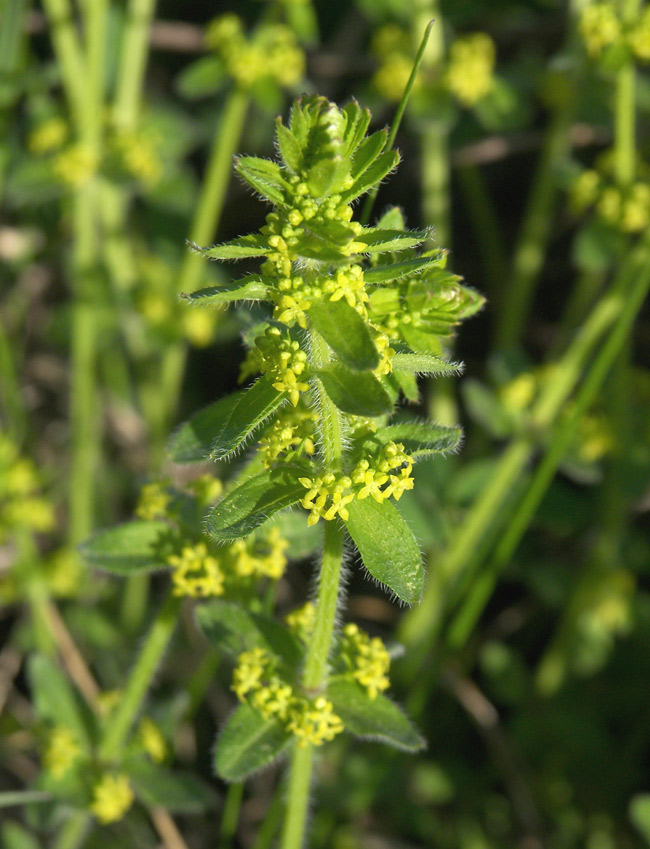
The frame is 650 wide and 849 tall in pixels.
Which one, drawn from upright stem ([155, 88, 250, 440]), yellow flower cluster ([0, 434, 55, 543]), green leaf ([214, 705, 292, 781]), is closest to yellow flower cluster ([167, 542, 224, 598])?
green leaf ([214, 705, 292, 781])

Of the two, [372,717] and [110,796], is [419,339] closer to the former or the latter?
[372,717]

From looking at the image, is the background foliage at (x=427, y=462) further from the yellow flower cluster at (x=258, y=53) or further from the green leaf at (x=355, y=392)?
the green leaf at (x=355, y=392)

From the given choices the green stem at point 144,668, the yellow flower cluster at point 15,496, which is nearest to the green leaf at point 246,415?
the green stem at point 144,668

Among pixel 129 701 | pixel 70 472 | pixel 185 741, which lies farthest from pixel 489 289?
pixel 129 701

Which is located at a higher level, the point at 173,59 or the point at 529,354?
the point at 173,59

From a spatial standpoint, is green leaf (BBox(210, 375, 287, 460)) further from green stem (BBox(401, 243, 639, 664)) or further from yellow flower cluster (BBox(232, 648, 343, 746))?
green stem (BBox(401, 243, 639, 664))

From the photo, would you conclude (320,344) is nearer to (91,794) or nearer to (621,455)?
(91,794)

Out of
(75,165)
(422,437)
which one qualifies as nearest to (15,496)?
(75,165)
